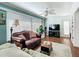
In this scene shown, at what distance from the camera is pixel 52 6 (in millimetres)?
2424

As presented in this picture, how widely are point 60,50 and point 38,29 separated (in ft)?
2.19

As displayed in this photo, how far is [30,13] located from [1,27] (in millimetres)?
694

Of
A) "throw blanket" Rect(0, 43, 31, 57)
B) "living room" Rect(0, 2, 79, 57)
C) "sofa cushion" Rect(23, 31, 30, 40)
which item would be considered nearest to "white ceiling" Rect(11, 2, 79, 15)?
"living room" Rect(0, 2, 79, 57)

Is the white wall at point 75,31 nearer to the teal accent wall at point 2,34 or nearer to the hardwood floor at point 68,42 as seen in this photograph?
the hardwood floor at point 68,42

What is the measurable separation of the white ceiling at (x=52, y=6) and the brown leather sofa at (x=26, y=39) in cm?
55

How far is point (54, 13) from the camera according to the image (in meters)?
2.48

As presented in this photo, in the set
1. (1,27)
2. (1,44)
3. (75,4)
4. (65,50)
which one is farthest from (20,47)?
(75,4)

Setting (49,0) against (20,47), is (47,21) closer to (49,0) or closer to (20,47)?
(49,0)

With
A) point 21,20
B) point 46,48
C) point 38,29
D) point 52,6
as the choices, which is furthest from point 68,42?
point 21,20

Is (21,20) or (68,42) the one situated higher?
(21,20)

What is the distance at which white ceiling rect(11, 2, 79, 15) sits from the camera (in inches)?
93.8

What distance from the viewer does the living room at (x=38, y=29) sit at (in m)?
2.38

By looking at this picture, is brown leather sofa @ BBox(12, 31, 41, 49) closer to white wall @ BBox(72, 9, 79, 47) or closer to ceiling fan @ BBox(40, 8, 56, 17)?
ceiling fan @ BBox(40, 8, 56, 17)

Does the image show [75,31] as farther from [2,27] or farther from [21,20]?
[2,27]
